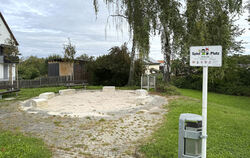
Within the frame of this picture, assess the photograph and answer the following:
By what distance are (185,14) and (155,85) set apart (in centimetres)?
524

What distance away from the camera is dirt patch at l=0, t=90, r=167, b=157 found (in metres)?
3.84

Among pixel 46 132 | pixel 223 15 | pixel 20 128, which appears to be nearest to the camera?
pixel 46 132

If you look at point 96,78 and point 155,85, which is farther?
point 96,78

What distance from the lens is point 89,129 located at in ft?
16.8

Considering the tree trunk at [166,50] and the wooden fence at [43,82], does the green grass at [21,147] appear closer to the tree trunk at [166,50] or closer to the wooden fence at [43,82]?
the tree trunk at [166,50]

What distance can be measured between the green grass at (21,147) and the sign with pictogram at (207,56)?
2.94 meters

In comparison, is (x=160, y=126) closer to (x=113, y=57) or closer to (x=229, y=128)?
(x=229, y=128)

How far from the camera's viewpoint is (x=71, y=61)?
1977 cm

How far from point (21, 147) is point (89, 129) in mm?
1803

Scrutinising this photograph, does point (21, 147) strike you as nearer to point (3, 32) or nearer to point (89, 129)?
point (89, 129)

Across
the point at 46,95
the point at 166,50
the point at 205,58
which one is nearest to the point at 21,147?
the point at 205,58

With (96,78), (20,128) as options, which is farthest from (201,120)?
(96,78)

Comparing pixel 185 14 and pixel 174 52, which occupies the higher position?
pixel 185 14

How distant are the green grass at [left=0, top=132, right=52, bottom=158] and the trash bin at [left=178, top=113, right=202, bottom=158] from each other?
7.44ft
